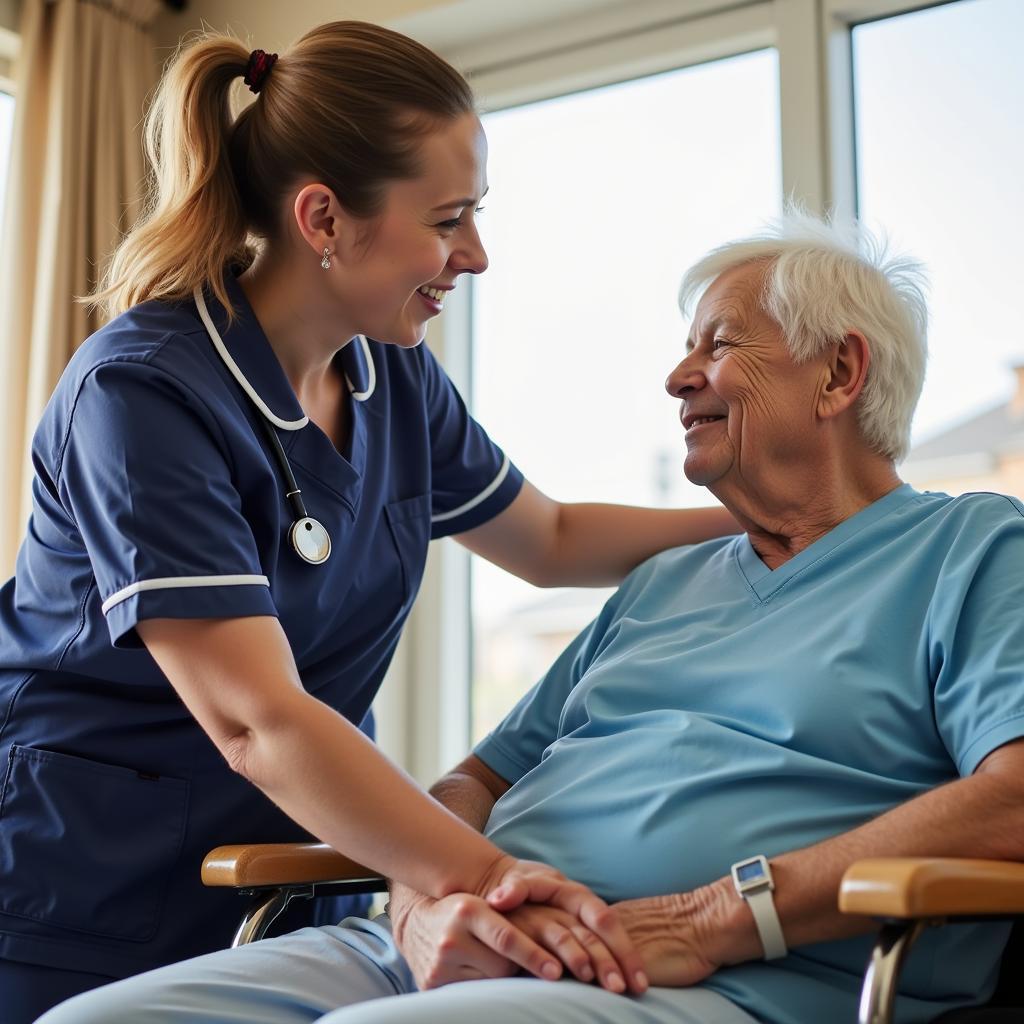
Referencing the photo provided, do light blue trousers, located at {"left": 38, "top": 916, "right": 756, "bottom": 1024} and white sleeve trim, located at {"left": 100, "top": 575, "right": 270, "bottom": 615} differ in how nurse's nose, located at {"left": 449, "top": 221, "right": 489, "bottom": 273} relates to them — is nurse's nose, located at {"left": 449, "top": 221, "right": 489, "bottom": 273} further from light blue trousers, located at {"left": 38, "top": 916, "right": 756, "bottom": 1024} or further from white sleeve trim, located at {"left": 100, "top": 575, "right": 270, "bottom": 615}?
light blue trousers, located at {"left": 38, "top": 916, "right": 756, "bottom": 1024}

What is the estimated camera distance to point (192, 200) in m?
1.62

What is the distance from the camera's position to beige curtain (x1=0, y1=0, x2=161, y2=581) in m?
2.53

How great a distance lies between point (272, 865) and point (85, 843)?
247mm

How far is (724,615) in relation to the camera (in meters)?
1.61

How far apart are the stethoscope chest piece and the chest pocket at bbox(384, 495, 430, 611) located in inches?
6.9

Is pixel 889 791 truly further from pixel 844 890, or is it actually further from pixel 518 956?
pixel 518 956

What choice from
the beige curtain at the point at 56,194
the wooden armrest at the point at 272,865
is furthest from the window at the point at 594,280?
the wooden armrest at the point at 272,865

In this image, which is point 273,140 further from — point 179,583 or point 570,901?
point 570,901

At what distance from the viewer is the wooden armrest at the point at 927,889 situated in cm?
104

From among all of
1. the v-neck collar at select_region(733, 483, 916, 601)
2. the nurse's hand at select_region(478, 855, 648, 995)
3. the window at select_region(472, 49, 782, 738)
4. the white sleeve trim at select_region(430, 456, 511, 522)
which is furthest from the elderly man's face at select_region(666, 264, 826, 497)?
the window at select_region(472, 49, 782, 738)

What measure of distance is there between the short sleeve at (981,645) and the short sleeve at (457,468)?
749mm

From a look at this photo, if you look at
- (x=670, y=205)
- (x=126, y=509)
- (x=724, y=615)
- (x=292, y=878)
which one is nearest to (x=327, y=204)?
(x=126, y=509)

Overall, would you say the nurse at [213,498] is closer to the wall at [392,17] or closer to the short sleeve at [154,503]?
the short sleeve at [154,503]

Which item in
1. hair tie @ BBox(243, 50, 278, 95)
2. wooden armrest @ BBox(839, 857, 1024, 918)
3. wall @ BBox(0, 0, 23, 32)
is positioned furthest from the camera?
wall @ BBox(0, 0, 23, 32)
